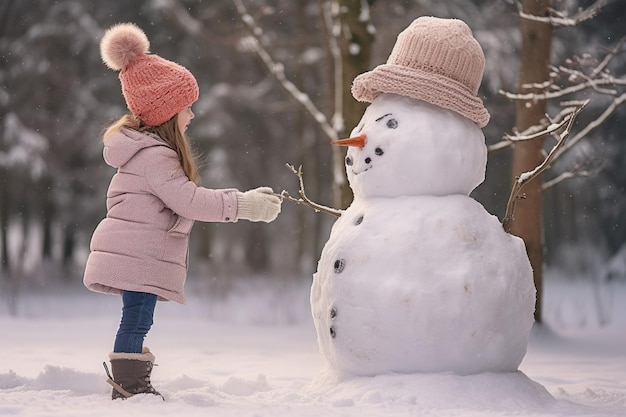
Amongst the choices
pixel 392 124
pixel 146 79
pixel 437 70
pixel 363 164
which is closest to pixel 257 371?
pixel 363 164

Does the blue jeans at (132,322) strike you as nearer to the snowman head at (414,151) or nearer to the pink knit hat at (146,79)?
the pink knit hat at (146,79)

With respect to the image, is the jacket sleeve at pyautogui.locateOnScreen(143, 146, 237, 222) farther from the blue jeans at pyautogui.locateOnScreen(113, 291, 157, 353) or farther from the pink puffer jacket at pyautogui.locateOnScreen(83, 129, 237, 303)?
the blue jeans at pyautogui.locateOnScreen(113, 291, 157, 353)

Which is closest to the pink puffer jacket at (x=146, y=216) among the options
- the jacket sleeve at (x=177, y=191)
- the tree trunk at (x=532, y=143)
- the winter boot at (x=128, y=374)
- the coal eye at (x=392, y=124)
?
the jacket sleeve at (x=177, y=191)

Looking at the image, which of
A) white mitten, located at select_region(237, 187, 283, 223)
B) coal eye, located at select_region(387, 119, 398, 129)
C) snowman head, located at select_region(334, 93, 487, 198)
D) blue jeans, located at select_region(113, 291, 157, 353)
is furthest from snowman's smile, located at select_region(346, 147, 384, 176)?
blue jeans, located at select_region(113, 291, 157, 353)

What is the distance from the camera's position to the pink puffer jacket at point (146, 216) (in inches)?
172

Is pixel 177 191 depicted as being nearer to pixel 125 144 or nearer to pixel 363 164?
pixel 125 144

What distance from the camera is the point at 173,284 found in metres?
4.48

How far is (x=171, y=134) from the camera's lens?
4.62 m

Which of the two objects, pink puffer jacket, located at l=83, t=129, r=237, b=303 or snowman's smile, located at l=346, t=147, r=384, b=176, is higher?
snowman's smile, located at l=346, t=147, r=384, b=176

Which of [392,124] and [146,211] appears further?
[392,124]

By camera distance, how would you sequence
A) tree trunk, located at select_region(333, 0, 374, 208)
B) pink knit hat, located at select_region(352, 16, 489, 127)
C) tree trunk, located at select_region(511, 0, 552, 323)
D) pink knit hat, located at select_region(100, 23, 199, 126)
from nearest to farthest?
pink knit hat, located at select_region(100, 23, 199, 126)
pink knit hat, located at select_region(352, 16, 489, 127)
tree trunk, located at select_region(511, 0, 552, 323)
tree trunk, located at select_region(333, 0, 374, 208)

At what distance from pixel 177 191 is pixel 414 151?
1266mm

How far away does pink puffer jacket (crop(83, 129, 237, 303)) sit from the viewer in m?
4.37

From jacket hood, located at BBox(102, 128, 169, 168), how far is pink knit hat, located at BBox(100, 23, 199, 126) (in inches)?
6.2
